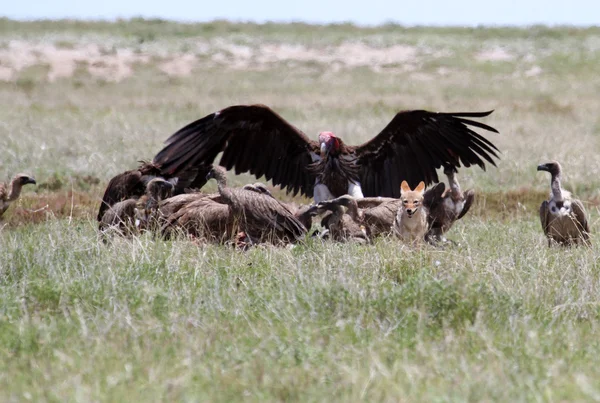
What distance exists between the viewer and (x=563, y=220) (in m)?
8.49

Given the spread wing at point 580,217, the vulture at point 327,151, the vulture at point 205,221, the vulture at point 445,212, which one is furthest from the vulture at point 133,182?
the spread wing at point 580,217

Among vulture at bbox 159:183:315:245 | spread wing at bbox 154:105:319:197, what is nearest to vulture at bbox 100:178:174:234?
vulture at bbox 159:183:315:245

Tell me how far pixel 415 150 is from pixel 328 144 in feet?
2.85

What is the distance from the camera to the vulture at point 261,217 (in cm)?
835

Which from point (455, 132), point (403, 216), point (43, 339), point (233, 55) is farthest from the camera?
point (233, 55)

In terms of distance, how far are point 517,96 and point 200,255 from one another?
23.2 metres

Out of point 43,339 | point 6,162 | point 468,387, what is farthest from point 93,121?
point 468,387

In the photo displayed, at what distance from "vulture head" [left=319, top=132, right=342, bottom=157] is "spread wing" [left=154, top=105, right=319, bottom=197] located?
26cm

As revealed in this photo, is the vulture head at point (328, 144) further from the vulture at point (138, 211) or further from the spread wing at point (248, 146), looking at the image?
the vulture at point (138, 211)

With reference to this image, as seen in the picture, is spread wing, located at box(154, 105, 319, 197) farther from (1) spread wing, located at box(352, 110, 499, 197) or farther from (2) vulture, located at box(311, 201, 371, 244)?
(2) vulture, located at box(311, 201, 371, 244)

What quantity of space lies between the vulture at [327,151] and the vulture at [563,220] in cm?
82

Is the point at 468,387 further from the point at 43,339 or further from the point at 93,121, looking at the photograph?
the point at 93,121

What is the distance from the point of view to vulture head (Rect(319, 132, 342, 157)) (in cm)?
945

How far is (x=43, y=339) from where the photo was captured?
5082 mm
